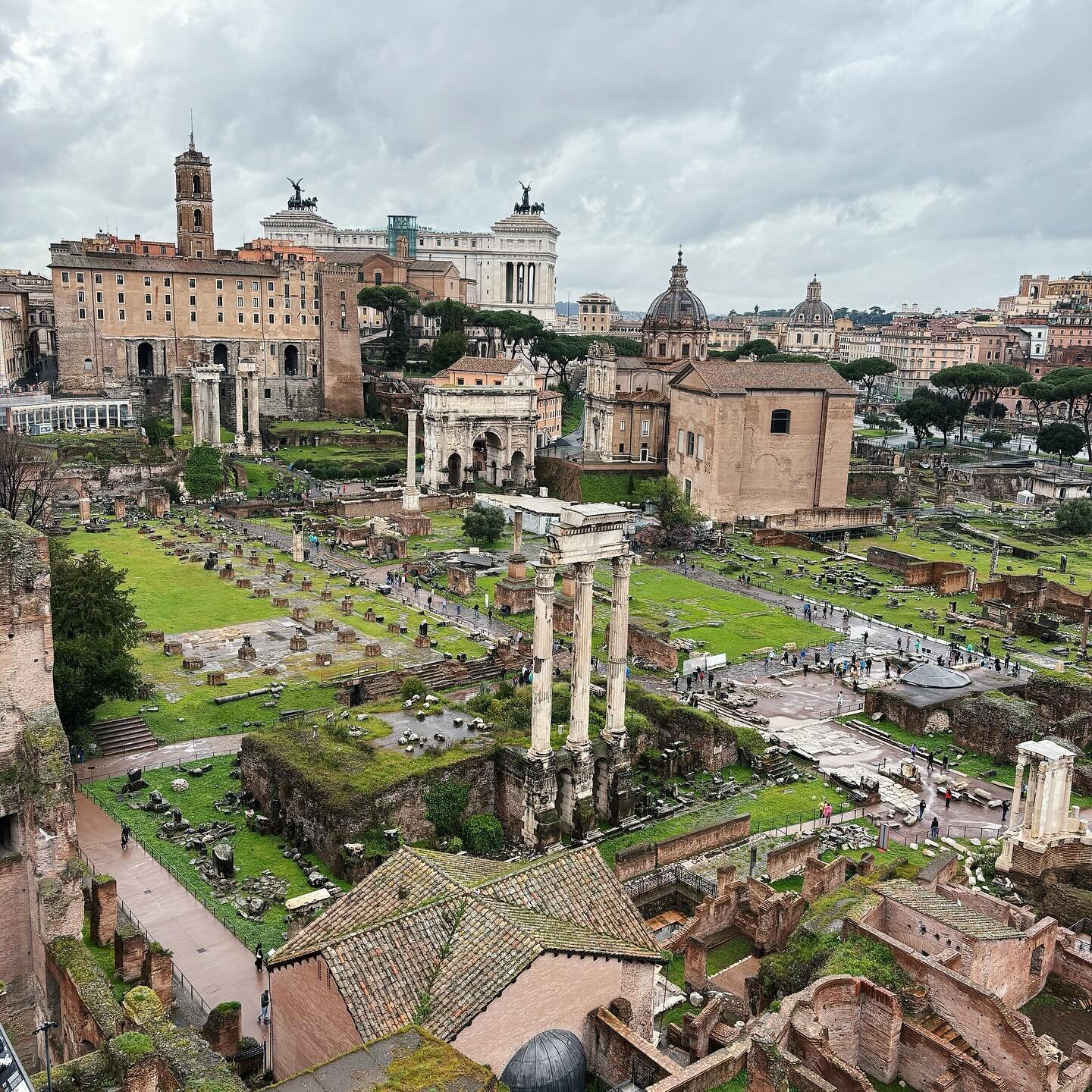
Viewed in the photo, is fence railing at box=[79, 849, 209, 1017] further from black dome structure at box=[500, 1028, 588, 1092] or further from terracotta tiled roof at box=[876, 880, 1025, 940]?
terracotta tiled roof at box=[876, 880, 1025, 940]

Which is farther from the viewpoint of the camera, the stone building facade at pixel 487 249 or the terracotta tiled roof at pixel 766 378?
the stone building facade at pixel 487 249

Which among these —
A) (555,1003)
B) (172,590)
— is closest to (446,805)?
(555,1003)

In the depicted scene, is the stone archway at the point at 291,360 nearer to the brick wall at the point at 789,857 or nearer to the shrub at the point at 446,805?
the shrub at the point at 446,805

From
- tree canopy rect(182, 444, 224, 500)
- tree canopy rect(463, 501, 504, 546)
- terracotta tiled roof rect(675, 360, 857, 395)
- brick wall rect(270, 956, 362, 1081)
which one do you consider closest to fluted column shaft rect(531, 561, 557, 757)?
brick wall rect(270, 956, 362, 1081)

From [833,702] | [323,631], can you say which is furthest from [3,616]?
[833,702]

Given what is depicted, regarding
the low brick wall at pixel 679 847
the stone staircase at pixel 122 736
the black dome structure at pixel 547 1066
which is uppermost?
the black dome structure at pixel 547 1066

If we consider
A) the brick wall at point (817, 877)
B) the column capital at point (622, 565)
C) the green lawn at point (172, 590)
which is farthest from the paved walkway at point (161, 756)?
the brick wall at point (817, 877)
